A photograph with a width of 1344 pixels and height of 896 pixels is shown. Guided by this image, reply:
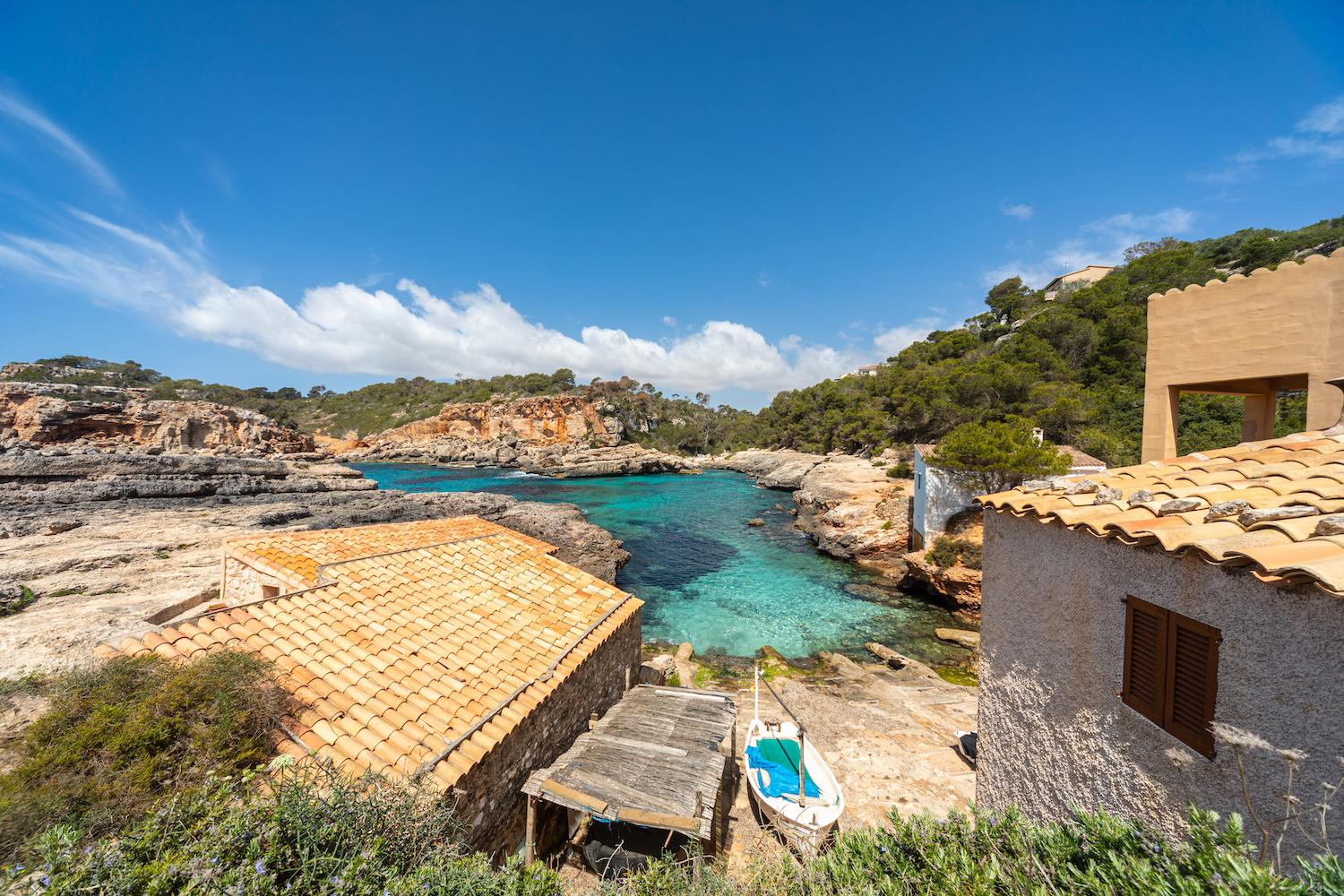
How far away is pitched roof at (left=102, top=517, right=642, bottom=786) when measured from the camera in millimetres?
4414

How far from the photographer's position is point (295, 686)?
4750 millimetres

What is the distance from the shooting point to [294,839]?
2.84 metres

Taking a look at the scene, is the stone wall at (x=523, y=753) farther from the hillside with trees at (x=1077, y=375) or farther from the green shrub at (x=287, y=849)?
the hillside with trees at (x=1077, y=375)

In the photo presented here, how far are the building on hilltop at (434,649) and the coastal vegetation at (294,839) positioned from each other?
62 cm

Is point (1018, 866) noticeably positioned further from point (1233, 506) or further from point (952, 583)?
point (952, 583)

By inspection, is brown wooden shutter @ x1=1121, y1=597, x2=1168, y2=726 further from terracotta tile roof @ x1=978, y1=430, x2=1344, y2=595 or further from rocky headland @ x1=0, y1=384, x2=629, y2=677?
rocky headland @ x1=0, y1=384, x2=629, y2=677

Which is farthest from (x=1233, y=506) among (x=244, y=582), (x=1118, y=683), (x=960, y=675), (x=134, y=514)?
(x=134, y=514)

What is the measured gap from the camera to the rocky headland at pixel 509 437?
74.3 metres

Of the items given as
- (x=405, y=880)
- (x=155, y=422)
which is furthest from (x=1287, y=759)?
(x=155, y=422)

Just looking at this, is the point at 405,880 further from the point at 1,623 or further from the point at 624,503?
the point at 624,503

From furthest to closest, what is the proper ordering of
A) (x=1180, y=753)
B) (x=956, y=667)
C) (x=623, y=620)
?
1. (x=956, y=667)
2. (x=623, y=620)
3. (x=1180, y=753)

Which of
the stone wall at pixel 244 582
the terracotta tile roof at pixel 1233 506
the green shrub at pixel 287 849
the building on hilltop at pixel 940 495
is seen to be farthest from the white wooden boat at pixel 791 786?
the building on hilltop at pixel 940 495

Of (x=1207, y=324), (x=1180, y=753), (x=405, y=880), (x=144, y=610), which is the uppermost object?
(x=1207, y=324)

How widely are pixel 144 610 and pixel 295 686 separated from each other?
891 centimetres
